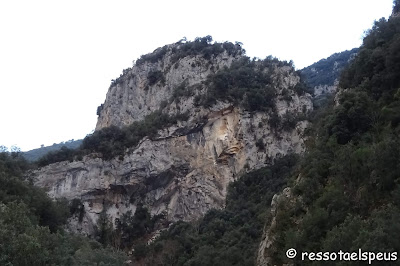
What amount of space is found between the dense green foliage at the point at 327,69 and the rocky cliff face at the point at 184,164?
22260mm

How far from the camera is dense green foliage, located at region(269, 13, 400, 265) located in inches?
636

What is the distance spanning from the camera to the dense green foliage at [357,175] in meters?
16.2

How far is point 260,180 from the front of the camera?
49469 millimetres

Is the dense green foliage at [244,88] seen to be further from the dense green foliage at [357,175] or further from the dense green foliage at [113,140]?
the dense green foliage at [357,175]

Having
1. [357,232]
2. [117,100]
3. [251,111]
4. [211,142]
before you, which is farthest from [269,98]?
[357,232]

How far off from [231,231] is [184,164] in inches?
580

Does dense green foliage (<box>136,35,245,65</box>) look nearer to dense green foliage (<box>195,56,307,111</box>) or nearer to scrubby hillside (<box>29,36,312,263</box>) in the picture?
dense green foliage (<box>195,56,307,111</box>)

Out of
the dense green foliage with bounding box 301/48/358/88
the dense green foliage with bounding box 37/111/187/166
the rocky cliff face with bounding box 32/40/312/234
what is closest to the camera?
the rocky cliff face with bounding box 32/40/312/234

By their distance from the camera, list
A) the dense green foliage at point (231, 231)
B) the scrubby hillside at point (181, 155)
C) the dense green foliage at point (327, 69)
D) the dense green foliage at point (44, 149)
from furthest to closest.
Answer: the dense green foliage at point (44, 149) < the dense green foliage at point (327, 69) < the scrubby hillside at point (181, 155) < the dense green foliage at point (231, 231)

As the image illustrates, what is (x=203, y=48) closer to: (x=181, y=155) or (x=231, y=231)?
(x=181, y=155)

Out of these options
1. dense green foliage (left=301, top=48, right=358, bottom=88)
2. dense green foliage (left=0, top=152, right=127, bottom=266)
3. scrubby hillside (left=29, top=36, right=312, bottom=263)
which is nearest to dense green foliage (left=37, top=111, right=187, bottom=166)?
scrubby hillside (left=29, top=36, right=312, bottom=263)

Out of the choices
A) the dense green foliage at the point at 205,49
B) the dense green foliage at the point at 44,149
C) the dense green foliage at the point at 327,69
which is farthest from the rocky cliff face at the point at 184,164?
the dense green foliage at the point at 44,149

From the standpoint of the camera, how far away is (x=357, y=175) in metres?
21.5

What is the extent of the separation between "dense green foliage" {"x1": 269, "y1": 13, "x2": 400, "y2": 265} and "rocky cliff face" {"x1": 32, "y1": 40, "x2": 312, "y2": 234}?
19756 mm
